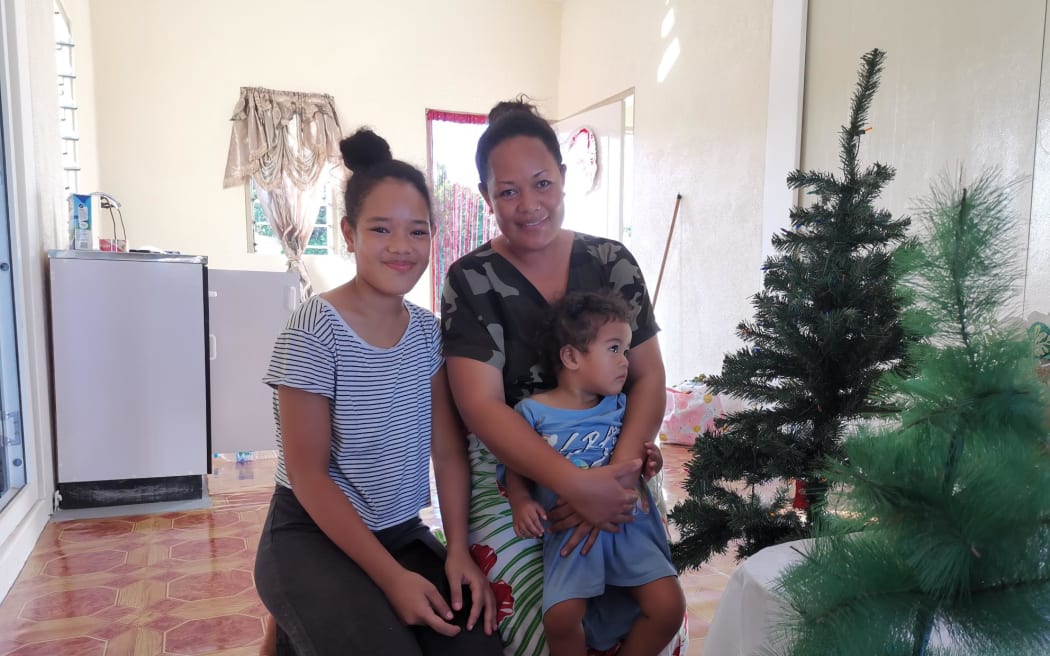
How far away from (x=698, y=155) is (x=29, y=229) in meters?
3.62

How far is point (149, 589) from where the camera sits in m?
2.15

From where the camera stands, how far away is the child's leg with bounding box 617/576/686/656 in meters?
1.03

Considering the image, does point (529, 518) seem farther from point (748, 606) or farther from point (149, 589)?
point (149, 589)

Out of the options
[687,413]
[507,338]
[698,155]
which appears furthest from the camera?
[698,155]

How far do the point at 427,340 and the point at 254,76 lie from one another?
204 inches

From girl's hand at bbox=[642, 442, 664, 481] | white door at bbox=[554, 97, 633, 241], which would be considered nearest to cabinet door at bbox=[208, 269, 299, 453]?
white door at bbox=[554, 97, 633, 241]

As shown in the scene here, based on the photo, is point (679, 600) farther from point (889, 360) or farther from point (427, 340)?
point (427, 340)

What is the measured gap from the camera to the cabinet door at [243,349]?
3.59 m

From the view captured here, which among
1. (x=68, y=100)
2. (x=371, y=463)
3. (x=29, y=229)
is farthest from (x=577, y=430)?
(x=68, y=100)

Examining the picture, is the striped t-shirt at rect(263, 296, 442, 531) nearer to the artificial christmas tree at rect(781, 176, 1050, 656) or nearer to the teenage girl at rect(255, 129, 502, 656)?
the teenage girl at rect(255, 129, 502, 656)

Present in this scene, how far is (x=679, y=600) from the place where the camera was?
1.04 meters

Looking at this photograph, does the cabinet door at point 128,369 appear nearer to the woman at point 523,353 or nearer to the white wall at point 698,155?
the woman at point 523,353

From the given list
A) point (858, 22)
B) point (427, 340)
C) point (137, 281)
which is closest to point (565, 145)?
point (858, 22)

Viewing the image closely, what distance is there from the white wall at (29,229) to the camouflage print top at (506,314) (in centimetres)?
204
